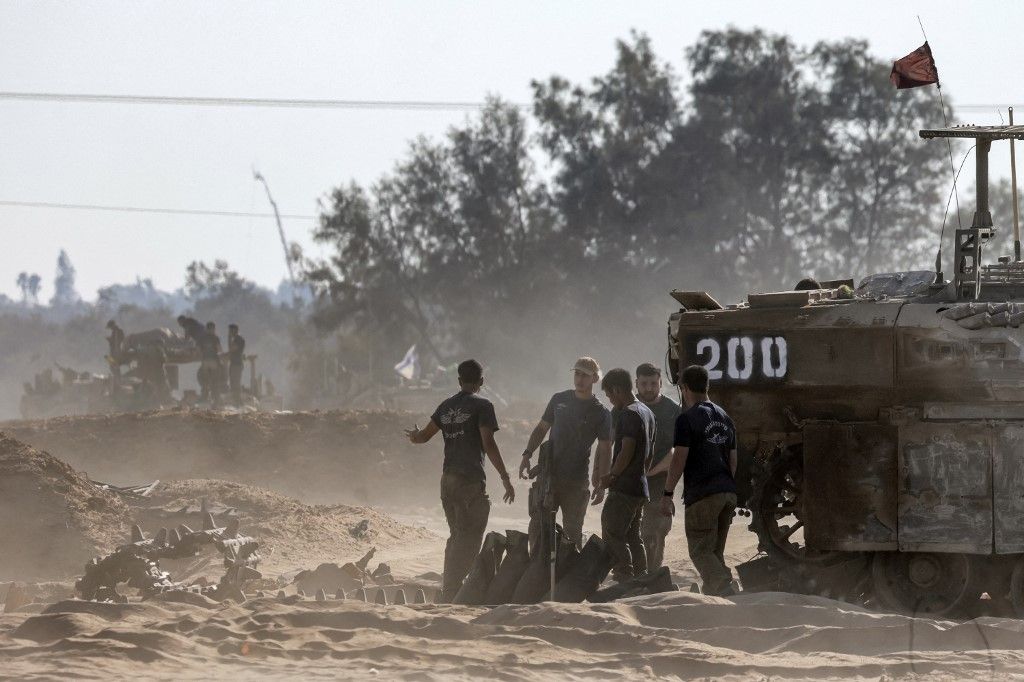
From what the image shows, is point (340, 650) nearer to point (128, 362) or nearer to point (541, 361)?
point (128, 362)

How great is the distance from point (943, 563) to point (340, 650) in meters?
4.42

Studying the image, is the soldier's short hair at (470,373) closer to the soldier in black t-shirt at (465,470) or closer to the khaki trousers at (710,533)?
the soldier in black t-shirt at (465,470)

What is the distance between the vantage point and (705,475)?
30.4 ft

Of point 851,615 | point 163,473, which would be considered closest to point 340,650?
point 851,615

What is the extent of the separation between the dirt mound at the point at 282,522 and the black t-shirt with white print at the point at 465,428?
12.5 ft

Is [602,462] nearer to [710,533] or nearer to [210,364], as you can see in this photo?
[710,533]

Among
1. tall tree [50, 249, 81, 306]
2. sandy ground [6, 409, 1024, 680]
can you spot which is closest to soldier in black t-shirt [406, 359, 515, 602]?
sandy ground [6, 409, 1024, 680]

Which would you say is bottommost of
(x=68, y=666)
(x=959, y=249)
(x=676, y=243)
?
(x=68, y=666)

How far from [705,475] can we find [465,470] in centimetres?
187

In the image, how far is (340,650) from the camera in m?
7.89

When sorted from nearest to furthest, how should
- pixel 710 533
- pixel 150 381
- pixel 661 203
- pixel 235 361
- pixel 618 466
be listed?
1. pixel 710 533
2. pixel 618 466
3. pixel 235 361
4. pixel 150 381
5. pixel 661 203

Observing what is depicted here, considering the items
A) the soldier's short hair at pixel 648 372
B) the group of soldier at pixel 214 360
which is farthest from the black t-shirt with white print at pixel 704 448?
the group of soldier at pixel 214 360

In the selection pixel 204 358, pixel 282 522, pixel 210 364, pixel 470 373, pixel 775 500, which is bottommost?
pixel 282 522

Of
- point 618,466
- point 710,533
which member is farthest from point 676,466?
point 618,466
